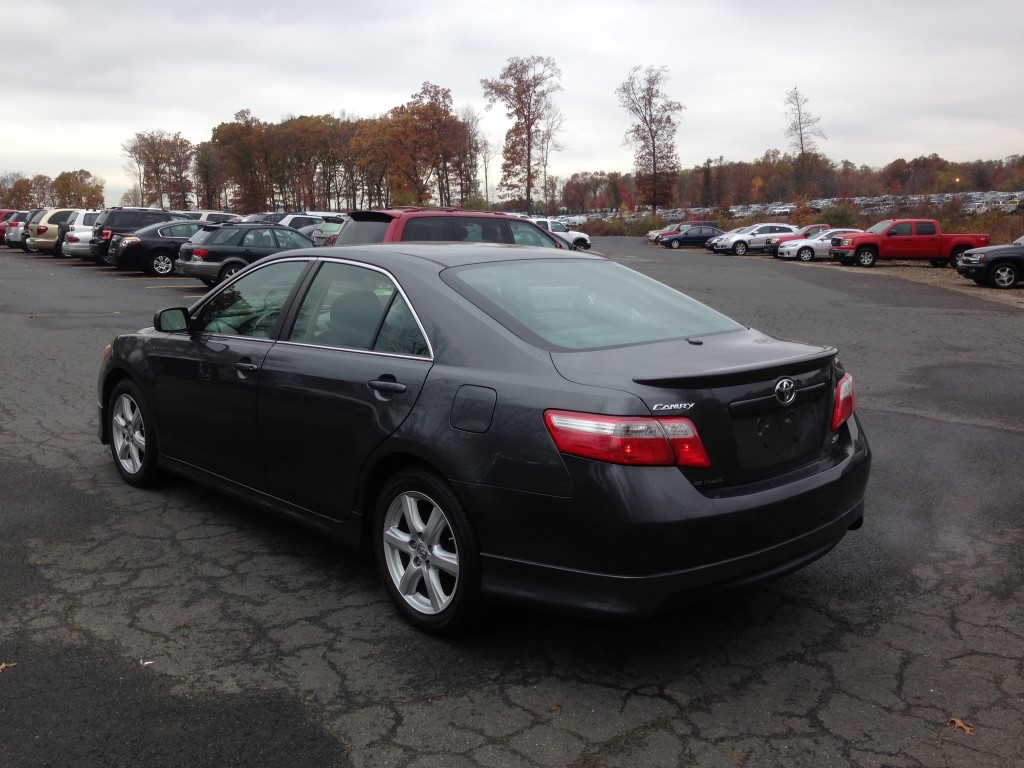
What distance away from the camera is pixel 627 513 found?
3070 millimetres

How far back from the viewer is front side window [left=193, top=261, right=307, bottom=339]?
4.70 metres

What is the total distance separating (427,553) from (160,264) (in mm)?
24222

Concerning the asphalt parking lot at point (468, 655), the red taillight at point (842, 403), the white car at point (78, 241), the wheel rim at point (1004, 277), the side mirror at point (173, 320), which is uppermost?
the white car at point (78, 241)

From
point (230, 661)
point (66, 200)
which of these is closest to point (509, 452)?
point (230, 661)

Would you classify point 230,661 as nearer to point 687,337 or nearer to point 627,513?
point 627,513

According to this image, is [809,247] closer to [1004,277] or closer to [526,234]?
[1004,277]

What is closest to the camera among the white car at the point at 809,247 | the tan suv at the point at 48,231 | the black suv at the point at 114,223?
the black suv at the point at 114,223

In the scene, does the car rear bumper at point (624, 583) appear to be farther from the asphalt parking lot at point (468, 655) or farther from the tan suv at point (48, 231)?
the tan suv at point (48, 231)

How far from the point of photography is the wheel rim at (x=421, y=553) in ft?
11.9

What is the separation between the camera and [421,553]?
3.72 m

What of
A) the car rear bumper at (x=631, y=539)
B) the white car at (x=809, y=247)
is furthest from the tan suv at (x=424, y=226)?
the white car at (x=809, y=247)

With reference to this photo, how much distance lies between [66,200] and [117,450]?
143349 mm

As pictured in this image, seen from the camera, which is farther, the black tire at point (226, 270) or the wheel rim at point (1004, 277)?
the wheel rim at point (1004, 277)

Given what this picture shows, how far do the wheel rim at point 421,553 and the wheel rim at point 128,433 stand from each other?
2460mm
